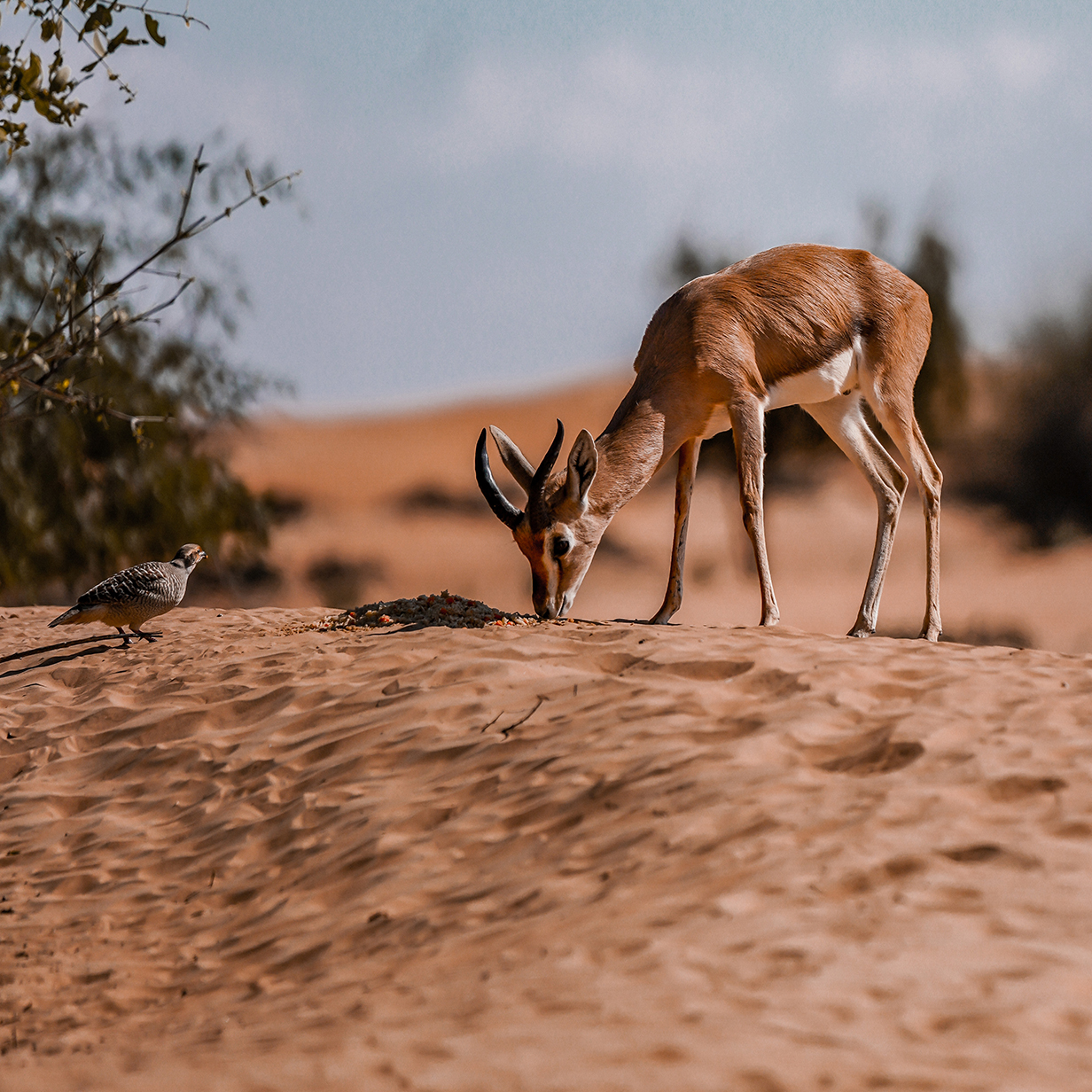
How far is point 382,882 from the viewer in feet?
17.7

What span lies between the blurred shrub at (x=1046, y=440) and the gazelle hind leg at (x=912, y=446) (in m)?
30.2

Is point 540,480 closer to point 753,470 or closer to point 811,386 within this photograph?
point 753,470

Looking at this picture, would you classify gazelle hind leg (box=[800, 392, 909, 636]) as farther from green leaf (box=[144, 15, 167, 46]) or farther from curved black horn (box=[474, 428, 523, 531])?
green leaf (box=[144, 15, 167, 46])

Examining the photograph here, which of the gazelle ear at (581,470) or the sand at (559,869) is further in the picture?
the gazelle ear at (581,470)

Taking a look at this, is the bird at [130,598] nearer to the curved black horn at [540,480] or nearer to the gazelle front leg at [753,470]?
the curved black horn at [540,480]

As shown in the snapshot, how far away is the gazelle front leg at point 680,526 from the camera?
1002cm

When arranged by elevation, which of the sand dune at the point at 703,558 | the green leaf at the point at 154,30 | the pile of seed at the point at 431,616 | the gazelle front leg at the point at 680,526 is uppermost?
the green leaf at the point at 154,30

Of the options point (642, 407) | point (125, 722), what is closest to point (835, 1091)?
point (125, 722)

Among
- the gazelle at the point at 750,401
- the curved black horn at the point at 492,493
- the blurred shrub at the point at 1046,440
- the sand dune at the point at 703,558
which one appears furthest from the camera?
the blurred shrub at the point at 1046,440

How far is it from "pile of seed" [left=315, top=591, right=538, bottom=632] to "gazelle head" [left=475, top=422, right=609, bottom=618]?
1.08 feet

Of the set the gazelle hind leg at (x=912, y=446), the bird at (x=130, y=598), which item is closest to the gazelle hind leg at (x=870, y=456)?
the gazelle hind leg at (x=912, y=446)

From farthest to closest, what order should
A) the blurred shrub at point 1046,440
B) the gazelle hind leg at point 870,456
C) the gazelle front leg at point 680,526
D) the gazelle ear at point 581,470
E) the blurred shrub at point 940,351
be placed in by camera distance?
the blurred shrub at point 1046,440 → the blurred shrub at point 940,351 → the gazelle hind leg at point 870,456 → the gazelle front leg at point 680,526 → the gazelle ear at point 581,470

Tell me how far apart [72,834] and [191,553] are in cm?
361

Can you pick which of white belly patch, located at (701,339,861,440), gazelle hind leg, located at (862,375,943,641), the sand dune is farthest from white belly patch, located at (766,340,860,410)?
the sand dune
